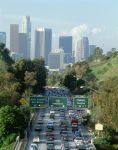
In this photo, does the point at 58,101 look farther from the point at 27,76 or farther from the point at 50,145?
the point at 27,76

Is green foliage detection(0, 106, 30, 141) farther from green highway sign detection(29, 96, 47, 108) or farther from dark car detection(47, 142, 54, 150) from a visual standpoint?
green highway sign detection(29, 96, 47, 108)

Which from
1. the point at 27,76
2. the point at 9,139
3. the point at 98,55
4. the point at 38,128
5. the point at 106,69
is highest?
the point at 98,55

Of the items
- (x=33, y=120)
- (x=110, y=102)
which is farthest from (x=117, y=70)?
(x=110, y=102)

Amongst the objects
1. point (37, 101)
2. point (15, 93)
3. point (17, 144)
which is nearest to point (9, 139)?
point (17, 144)

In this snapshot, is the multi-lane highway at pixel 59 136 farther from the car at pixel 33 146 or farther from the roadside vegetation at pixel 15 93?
the roadside vegetation at pixel 15 93

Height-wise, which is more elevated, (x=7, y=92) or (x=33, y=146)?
(x=7, y=92)

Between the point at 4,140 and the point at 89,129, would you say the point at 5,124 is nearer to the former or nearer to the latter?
the point at 4,140

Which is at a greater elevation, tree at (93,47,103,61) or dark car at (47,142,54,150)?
tree at (93,47,103,61)

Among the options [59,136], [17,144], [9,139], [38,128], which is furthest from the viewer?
[38,128]

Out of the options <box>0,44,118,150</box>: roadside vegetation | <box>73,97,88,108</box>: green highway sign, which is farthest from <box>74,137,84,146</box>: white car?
<box>73,97,88,108</box>: green highway sign

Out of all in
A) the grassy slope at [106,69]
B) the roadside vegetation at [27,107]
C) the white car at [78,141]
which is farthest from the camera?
the grassy slope at [106,69]

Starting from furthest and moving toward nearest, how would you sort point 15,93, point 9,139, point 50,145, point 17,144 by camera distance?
point 15,93 → point 9,139 → point 50,145 → point 17,144

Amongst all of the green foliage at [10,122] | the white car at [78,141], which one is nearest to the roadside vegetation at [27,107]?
the green foliage at [10,122]
